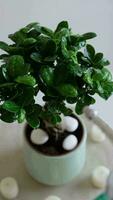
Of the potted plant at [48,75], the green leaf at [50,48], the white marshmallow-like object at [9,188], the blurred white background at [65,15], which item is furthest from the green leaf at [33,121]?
the blurred white background at [65,15]

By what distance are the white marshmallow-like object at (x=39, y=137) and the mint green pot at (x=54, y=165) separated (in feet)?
0.05

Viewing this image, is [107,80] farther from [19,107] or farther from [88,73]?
[19,107]

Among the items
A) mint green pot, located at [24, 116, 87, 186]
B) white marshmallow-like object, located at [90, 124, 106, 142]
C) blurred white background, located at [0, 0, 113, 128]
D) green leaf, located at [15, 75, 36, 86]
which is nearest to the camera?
green leaf, located at [15, 75, 36, 86]

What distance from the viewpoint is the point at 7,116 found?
588 mm

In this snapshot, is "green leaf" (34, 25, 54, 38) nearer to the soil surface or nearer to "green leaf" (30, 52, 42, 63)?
"green leaf" (30, 52, 42, 63)

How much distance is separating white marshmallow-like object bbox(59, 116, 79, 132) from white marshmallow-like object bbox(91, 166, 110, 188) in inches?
4.0

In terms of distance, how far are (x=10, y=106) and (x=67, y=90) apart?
0.09m

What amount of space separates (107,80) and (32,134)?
0.63ft

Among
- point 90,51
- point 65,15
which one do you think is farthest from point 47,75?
Answer: point 65,15

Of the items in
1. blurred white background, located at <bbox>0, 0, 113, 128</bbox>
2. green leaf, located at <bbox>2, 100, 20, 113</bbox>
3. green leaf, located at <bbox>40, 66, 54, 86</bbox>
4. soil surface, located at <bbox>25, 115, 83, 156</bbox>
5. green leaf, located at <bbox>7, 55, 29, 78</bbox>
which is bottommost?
soil surface, located at <bbox>25, 115, 83, 156</bbox>

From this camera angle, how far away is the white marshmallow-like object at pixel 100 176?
74 cm

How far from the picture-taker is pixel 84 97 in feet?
2.01

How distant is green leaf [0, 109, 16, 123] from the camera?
59 cm

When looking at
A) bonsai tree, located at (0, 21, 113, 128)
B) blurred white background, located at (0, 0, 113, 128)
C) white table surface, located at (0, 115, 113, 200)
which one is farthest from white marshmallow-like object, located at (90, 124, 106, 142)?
bonsai tree, located at (0, 21, 113, 128)
